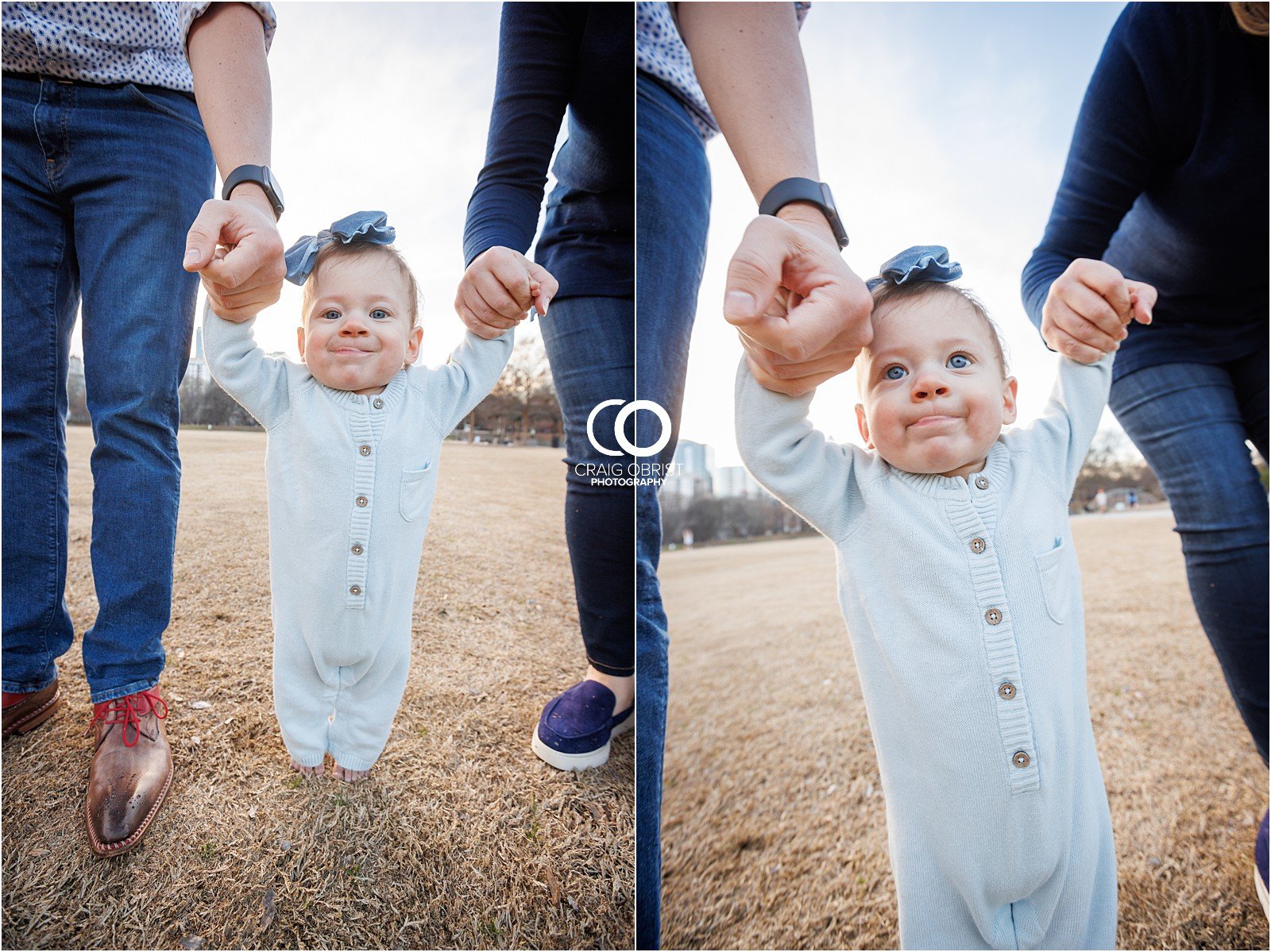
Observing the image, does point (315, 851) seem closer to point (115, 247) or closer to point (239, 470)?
point (239, 470)

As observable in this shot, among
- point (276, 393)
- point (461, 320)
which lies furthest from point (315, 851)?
point (461, 320)

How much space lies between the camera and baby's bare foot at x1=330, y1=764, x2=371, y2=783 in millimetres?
1208

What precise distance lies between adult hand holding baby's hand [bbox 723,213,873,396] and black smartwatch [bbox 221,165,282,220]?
772 millimetres

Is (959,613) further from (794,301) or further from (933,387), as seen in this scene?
(794,301)

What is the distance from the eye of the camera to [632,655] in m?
1.29

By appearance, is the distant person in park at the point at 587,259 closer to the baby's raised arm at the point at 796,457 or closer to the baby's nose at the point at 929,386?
the baby's raised arm at the point at 796,457

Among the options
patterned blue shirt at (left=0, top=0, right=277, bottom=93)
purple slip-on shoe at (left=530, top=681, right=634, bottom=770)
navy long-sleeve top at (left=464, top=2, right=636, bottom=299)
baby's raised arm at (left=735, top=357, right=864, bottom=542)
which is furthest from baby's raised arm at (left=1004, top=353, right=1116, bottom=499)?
patterned blue shirt at (left=0, top=0, right=277, bottom=93)

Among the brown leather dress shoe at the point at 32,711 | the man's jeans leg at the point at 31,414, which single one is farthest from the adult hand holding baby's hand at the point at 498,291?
the brown leather dress shoe at the point at 32,711

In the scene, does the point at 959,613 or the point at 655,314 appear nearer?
the point at 959,613

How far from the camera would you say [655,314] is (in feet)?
4.01

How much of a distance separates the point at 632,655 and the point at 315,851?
577mm

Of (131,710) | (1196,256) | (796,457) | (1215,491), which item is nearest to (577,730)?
(796,457)

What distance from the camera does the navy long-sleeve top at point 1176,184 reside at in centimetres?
117

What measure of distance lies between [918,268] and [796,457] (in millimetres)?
299
